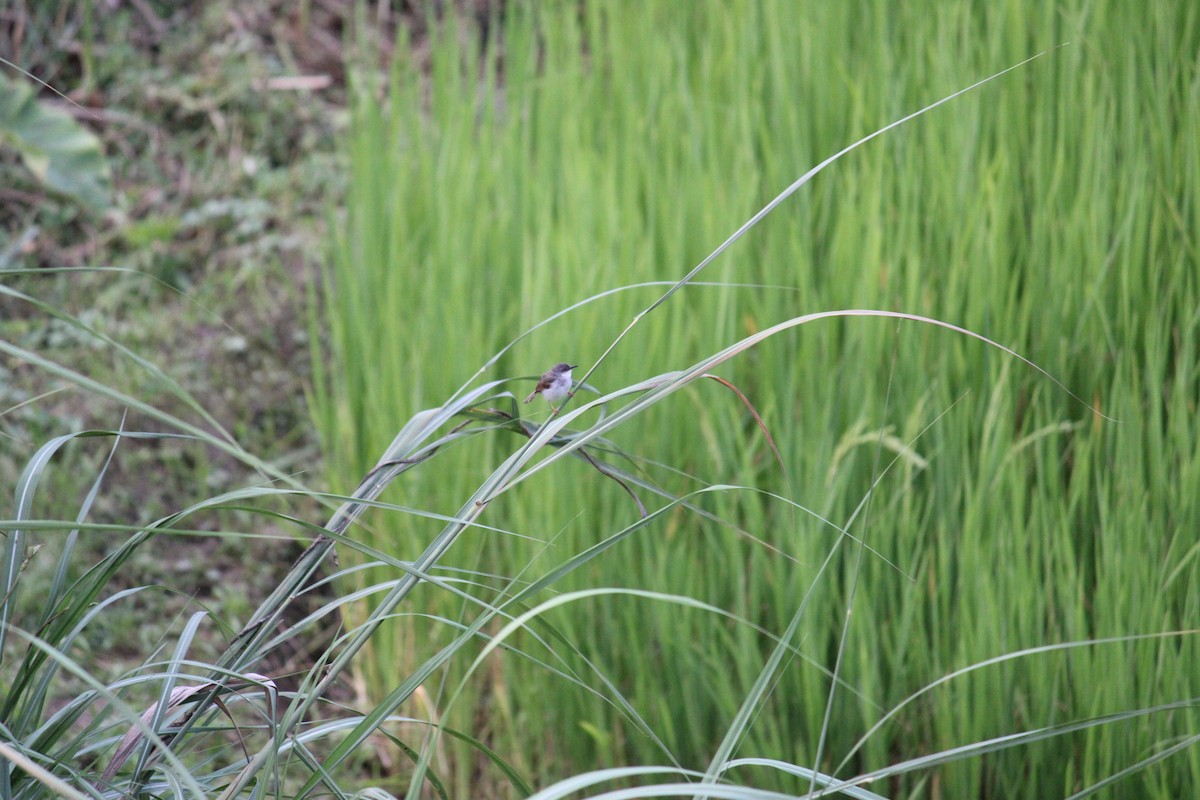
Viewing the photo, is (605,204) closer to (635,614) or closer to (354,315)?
(354,315)

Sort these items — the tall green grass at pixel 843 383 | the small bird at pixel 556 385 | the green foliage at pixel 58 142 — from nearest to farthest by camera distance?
the small bird at pixel 556 385 → the tall green grass at pixel 843 383 → the green foliage at pixel 58 142

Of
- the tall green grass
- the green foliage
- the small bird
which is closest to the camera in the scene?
the small bird

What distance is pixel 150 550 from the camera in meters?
1.98

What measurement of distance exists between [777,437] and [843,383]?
12 cm

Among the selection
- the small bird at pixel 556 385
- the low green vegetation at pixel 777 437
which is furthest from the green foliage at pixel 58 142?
the small bird at pixel 556 385

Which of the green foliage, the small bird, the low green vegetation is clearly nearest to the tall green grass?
the low green vegetation

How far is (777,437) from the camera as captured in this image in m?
1.46

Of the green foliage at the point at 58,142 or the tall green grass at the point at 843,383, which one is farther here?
the green foliage at the point at 58,142

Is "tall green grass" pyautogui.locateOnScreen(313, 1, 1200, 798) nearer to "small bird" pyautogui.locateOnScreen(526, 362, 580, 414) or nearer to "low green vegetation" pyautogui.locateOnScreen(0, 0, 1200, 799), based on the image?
"low green vegetation" pyautogui.locateOnScreen(0, 0, 1200, 799)

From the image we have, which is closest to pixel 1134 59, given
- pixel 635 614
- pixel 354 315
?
pixel 635 614

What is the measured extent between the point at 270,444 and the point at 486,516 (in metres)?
0.79

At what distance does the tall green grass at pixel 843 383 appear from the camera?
4.07ft

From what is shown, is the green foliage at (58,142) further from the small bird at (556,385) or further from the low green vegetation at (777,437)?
the small bird at (556,385)

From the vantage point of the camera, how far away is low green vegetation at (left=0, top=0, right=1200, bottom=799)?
1.18m
